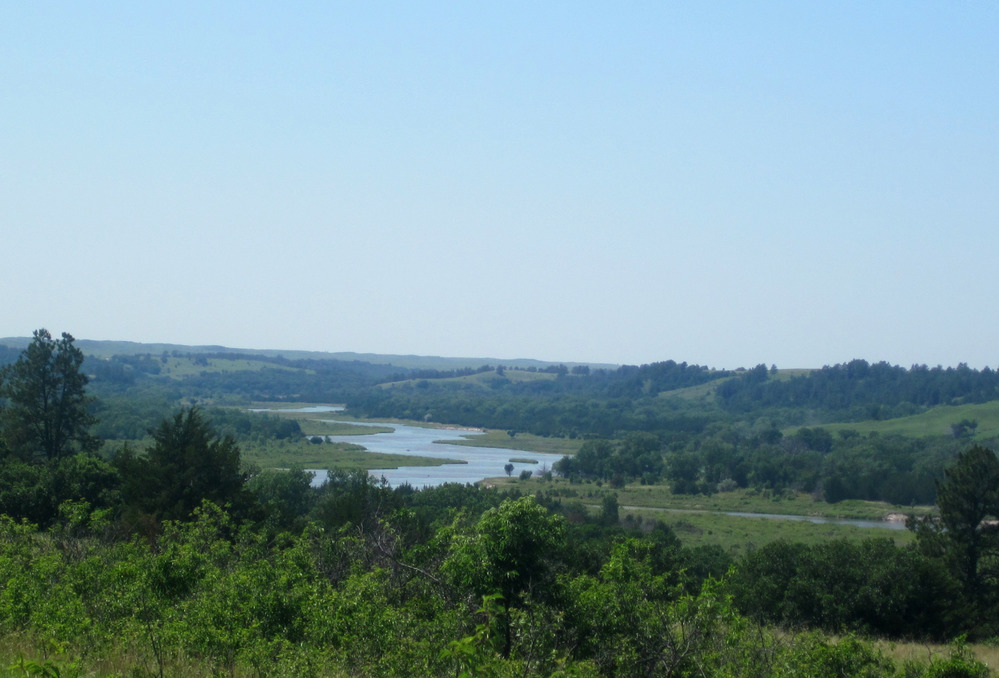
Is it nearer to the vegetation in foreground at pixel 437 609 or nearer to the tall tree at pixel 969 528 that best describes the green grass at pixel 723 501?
the tall tree at pixel 969 528

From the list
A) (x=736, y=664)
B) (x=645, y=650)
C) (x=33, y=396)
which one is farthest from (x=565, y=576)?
(x=33, y=396)

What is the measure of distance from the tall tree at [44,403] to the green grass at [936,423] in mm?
115489

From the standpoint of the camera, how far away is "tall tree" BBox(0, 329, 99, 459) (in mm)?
40688

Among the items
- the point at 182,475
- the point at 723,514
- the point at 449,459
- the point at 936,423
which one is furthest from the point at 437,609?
the point at 936,423

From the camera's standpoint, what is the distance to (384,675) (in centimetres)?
905

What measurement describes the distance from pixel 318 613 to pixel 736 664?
5327mm

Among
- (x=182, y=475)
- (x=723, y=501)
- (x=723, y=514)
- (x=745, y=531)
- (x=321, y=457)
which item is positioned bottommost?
(x=723, y=501)

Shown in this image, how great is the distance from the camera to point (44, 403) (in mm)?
A: 41438

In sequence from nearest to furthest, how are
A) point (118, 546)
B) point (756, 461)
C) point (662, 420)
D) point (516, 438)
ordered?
point (118, 546)
point (756, 461)
point (516, 438)
point (662, 420)

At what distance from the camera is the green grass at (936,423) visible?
423 feet

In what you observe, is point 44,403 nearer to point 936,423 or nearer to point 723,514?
point 723,514

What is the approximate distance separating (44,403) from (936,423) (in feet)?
433

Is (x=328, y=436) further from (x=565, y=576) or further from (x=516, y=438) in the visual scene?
(x=565, y=576)

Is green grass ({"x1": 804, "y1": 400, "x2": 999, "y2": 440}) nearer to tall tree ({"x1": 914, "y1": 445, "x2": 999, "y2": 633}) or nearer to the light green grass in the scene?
the light green grass
